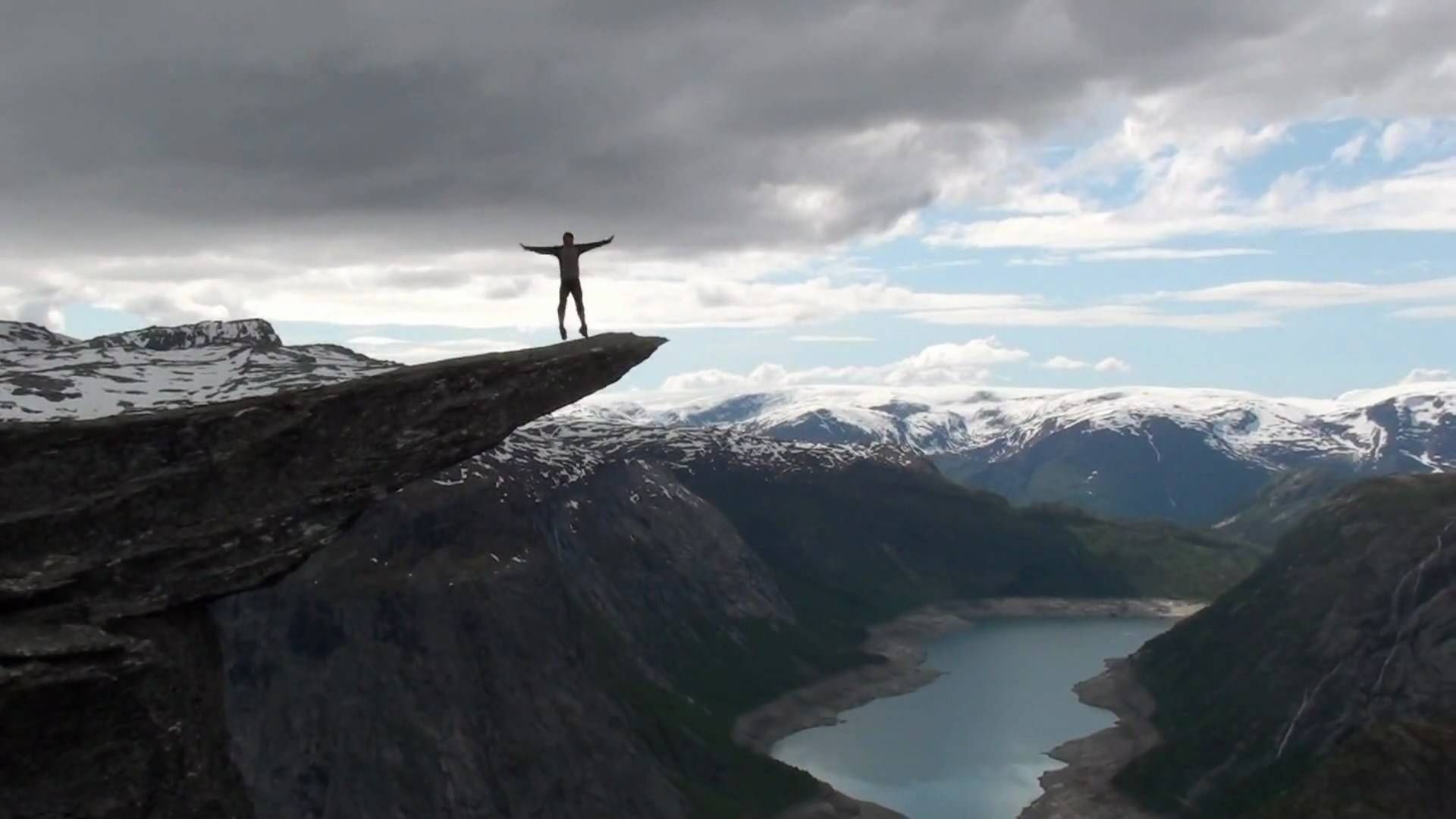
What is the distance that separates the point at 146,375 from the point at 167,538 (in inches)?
575

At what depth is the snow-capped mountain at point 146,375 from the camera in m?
45.6

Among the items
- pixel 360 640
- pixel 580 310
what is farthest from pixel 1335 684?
pixel 580 310

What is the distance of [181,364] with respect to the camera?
54.6 meters

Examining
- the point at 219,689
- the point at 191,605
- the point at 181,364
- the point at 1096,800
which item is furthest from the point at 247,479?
the point at 1096,800

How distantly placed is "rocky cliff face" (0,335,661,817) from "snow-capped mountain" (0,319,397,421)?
317 cm

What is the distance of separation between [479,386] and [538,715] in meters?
105

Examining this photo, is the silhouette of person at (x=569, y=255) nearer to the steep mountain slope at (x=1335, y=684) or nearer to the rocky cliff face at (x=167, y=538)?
the rocky cliff face at (x=167, y=538)

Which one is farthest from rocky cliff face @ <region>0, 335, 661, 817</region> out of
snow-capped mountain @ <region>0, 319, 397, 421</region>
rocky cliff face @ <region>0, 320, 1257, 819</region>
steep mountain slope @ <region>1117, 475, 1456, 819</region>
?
steep mountain slope @ <region>1117, 475, 1456, 819</region>

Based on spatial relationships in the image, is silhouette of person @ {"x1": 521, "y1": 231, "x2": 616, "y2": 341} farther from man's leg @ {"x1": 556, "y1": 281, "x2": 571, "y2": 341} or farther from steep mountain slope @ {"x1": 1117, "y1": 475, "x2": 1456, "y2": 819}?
steep mountain slope @ {"x1": 1117, "y1": 475, "x2": 1456, "y2": 819}

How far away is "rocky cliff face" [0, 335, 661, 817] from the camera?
37.2 metres

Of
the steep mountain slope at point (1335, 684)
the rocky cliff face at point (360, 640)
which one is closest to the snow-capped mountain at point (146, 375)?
the rocky cliff face at point (360, 640)

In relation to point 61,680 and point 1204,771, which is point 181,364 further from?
point 1204,771

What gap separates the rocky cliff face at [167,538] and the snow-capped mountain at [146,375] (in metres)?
3.17

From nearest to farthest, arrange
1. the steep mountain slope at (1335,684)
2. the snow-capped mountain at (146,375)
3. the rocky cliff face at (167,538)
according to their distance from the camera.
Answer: the rocky cliff face at (167,538) < the snow-capped mountain at (146,375) < the steep mountain slope at (1335,684)
